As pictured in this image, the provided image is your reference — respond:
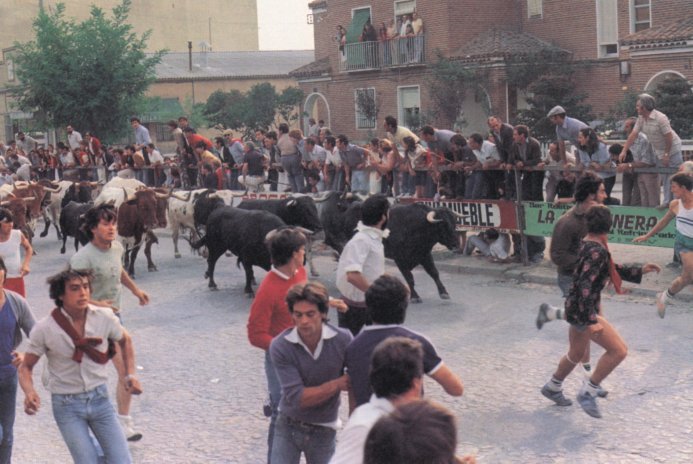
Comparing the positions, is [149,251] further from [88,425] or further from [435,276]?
[88,425]

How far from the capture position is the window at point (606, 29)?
39706 mm

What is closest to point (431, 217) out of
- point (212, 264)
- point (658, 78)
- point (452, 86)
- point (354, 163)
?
point (212, 264)

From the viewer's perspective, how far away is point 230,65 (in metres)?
64.0

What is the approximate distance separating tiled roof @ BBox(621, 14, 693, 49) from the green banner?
1989cm

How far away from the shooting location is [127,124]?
3784 centimetres

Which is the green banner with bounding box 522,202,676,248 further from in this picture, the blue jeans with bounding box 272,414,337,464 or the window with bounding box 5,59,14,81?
the window with bounding box 5,59,14,81

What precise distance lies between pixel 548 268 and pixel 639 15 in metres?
25.3

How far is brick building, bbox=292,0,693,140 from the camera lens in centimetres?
3644

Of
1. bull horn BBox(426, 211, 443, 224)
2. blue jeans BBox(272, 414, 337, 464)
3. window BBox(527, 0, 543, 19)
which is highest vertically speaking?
window BBox(527, 0, 543, 19)

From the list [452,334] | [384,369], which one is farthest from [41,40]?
[384,369]

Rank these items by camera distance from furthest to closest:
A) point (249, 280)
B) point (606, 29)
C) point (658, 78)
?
point (606, 29), point (658, 78), point (249, 280)

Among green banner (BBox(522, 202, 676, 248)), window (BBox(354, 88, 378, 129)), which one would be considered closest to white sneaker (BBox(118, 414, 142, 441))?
green banner (BBox(522, 202, 676, 248))

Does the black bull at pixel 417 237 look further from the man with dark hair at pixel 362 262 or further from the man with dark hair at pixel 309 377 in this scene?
the man with dark hair at pixel 309 377

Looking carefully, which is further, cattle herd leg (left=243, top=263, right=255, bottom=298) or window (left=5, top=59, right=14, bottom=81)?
window (left=5, top=59, right=14, bottom=81)
